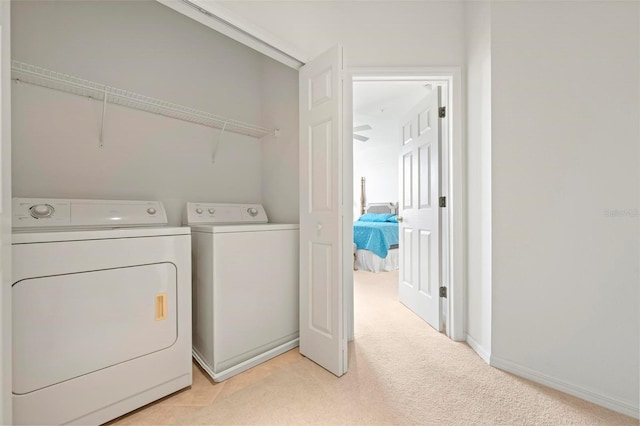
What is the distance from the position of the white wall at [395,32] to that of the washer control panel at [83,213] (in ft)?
5.45

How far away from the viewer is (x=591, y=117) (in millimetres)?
1380

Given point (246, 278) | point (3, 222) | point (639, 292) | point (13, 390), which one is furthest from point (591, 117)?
point (13, 390)

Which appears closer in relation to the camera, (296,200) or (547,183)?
(547,183)

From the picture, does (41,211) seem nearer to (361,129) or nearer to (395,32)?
(395,32)

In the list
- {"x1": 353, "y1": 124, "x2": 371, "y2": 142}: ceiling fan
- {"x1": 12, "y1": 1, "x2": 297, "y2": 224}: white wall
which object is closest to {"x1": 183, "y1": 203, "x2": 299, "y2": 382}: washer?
{"x1": 12, "y1": 1, "x2": 297, "y2": 224}: white wall

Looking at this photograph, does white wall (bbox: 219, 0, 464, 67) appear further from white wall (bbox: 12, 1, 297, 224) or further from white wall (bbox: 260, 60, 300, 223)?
white wall (bbox: 12, 1, 297, 224)

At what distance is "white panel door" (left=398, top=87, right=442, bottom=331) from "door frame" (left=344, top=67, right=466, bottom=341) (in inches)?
6.1

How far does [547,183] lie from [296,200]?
63.9 inches

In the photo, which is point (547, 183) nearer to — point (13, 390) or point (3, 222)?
point (3, 222)

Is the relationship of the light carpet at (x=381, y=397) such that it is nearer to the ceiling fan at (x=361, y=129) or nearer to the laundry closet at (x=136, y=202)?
the laundry closet at (x=136, y=202)

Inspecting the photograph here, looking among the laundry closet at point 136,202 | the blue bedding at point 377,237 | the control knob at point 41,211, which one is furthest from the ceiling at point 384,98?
the control knob at point 41,211

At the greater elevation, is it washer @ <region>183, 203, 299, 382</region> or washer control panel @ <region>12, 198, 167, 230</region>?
washer control panel @ <region>12, 198, 167, 230</region>

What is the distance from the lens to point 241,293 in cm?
163

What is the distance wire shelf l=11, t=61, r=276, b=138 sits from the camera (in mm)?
1393
